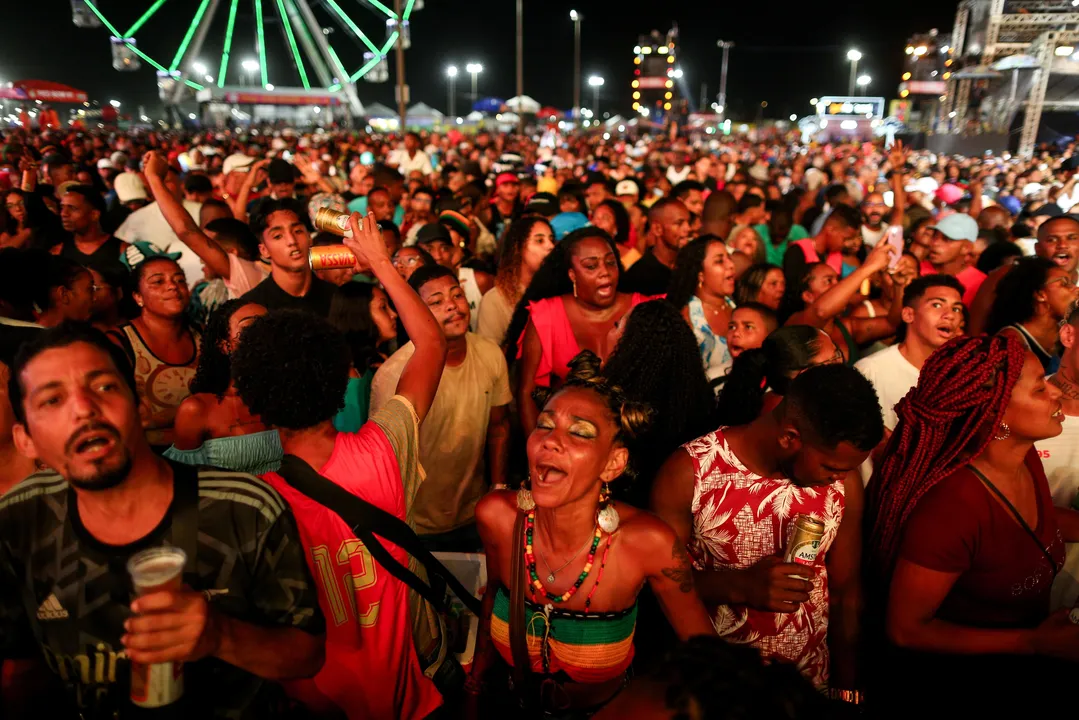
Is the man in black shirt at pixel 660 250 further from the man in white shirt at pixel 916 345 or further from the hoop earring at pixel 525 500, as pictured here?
the hoop earring at pixel 525 500

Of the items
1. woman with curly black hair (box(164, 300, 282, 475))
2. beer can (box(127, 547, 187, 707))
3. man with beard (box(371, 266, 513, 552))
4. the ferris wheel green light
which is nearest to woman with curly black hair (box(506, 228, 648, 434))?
man with beard (box(371, 266, 513, 552))

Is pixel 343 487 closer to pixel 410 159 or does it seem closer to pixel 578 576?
pixel 578 576

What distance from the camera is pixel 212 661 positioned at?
1574 mm

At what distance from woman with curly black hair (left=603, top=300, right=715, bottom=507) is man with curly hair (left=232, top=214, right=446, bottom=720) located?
4.01 ft

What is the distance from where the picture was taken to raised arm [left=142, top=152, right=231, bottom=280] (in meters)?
4.15

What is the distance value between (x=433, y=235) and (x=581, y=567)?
3.83 meters

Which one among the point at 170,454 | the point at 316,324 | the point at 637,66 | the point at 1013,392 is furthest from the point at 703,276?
the point at 637,66

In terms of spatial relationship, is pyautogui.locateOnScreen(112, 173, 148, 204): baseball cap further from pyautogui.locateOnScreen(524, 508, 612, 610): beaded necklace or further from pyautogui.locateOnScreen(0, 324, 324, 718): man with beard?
pyautogui.locateOnScreen(524, 508, 612, 610): beaded necklace

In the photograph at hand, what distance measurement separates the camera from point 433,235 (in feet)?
17.8

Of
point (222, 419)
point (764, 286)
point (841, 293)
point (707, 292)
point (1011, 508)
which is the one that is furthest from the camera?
point (764, 286)

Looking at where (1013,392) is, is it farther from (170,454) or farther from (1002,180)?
(1002,180)

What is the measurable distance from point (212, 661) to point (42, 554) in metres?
0.44

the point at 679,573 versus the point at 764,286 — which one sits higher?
the point at 764,286

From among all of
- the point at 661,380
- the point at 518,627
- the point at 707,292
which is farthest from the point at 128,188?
the point at 518,627
